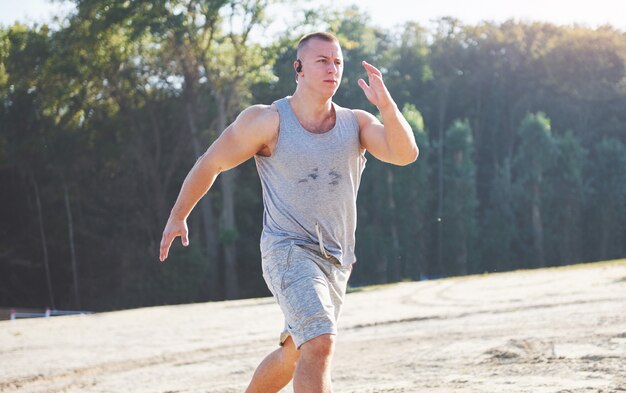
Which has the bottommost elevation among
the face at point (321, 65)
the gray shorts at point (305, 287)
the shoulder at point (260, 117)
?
the gray shorts at point (305, 287)

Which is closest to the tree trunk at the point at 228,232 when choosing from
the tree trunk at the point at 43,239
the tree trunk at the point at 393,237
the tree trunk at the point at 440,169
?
the tree trunk at the point at 43,239

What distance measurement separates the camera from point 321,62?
5199mm

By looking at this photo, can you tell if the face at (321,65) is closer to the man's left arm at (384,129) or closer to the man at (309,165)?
the man at (309,165)

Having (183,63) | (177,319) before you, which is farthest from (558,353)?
(183,63)

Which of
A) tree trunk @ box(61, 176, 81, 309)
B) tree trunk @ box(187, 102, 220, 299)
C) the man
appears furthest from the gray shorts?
tree trunk @ box(61, 176, 81, 309)

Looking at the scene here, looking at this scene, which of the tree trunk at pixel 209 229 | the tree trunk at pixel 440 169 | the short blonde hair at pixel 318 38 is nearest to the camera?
the short blonde hair at pixel 318 38

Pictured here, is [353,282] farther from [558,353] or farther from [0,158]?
[558,353]

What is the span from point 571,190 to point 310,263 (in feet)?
152

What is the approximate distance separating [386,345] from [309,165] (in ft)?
20.5

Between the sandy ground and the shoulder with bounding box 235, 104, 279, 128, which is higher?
the shoulder with bounding box 235, 104, 279, 128

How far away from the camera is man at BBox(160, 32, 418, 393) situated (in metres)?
5.02

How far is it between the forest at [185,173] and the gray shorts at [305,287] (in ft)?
95.8

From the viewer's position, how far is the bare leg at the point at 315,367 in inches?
182

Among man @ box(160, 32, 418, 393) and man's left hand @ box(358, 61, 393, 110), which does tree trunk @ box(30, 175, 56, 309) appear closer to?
man @ box(160, 32, 418, 393)
